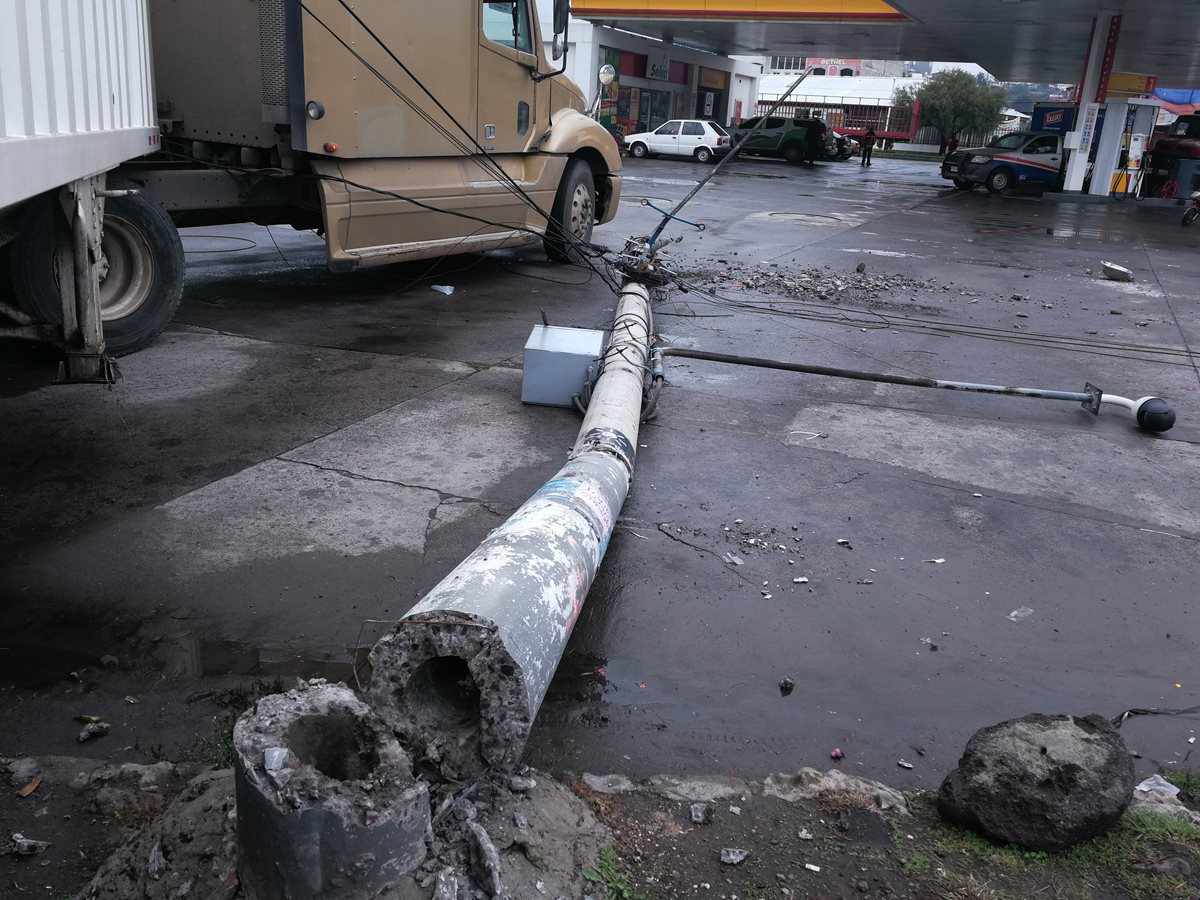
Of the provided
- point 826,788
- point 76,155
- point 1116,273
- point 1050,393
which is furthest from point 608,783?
point 1116,273

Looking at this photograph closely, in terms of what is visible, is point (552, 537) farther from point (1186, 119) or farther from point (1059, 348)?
point (1186, 119)

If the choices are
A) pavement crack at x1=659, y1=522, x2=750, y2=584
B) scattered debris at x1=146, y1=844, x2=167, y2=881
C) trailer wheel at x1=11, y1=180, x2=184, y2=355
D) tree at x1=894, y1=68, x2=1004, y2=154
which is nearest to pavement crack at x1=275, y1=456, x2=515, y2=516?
pavement crack at x1=659, y1=522, x2=750, y2=584

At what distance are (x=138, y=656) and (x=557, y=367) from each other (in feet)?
10.8

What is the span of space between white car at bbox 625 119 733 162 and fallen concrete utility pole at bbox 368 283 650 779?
1283 inches

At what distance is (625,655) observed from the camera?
145 inches

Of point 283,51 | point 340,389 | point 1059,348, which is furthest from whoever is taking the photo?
point 1059,348

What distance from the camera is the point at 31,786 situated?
9.08ft

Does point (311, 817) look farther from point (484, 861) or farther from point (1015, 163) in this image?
point (1015, 163)

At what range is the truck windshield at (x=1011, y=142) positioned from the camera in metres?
28.0

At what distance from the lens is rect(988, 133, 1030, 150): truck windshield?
1104 inches

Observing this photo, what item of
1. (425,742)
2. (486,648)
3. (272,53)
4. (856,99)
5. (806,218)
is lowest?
(425,742)

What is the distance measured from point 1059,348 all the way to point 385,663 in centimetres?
787

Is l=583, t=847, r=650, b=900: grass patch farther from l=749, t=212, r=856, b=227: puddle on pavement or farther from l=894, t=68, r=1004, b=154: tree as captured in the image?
l=894, t=68, r=1004, b=154: tree

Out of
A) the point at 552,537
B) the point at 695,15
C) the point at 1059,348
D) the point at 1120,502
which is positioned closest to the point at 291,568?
the point at 552,537
